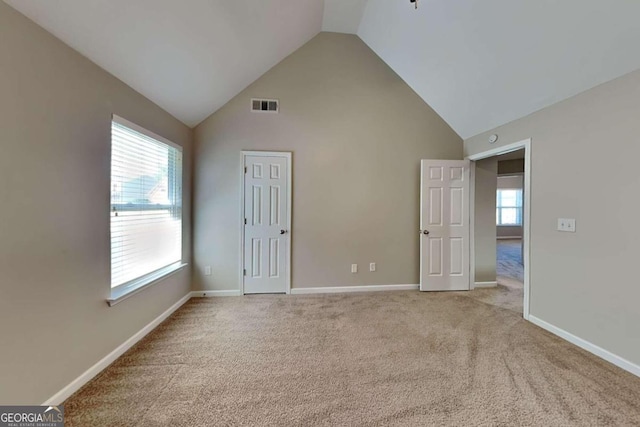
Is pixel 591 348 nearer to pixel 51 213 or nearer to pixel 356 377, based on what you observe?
pixel 356 377

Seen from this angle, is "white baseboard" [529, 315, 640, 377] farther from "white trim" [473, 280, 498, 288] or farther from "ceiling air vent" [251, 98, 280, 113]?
"ceiling air vent" [251, 98, 280, 113]

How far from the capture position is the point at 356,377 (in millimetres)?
1832

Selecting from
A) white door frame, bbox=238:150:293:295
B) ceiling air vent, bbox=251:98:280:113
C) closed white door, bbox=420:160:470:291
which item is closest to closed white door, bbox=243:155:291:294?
white door frame, bbox=238:150:293:295

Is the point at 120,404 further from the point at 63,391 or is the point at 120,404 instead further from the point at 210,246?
the point at 210,246

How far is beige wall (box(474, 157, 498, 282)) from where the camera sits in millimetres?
3857

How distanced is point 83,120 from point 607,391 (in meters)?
4.17

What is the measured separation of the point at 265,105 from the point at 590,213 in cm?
384

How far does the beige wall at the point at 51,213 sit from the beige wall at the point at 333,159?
149cm

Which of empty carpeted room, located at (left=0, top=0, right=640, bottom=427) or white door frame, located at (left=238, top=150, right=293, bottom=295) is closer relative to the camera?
empty carpeted room, located at (left=0, top=0, right=640, bottom=427)

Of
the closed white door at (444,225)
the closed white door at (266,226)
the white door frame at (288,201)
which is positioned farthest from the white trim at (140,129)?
the closed white door at (444,225)

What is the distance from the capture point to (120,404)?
1576 mm

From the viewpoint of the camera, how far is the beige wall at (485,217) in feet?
12.7

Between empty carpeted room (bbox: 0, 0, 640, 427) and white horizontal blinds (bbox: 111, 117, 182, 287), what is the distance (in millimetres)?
26
